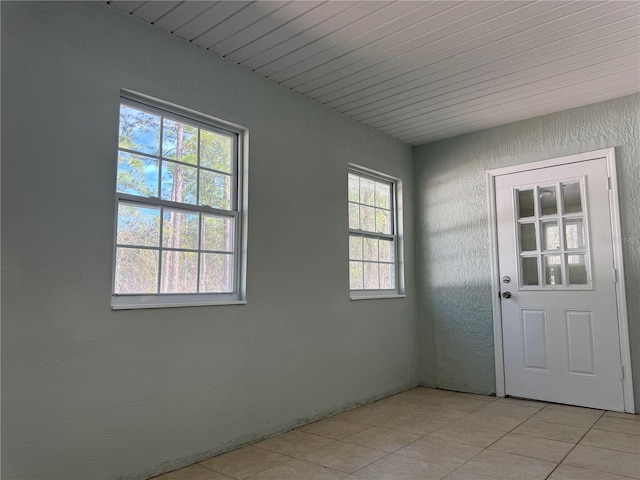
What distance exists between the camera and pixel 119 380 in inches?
98.7

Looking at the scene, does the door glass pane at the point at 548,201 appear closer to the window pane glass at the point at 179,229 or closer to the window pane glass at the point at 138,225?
the window pane glass at the point at 179,229

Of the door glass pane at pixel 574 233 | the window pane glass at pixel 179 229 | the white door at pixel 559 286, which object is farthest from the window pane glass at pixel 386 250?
the window pane glass at pixel 179 229

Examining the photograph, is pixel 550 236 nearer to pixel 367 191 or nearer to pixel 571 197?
pixel 571 197

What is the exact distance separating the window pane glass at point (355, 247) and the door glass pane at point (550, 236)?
1.70 m

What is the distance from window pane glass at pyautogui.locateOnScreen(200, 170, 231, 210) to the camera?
10.1ft

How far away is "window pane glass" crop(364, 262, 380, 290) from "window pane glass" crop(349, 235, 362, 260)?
16cm

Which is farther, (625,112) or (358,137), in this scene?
(358,137)

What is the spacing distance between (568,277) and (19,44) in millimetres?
4320

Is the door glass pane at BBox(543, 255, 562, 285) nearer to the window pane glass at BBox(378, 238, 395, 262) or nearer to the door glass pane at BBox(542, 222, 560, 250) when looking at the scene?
the door glass pane at BBox(542, 222, 560, 250)

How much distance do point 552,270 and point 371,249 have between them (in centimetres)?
166

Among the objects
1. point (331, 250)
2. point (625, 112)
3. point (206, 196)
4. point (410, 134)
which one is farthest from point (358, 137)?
point (625, 112)

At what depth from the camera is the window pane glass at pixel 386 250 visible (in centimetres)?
471

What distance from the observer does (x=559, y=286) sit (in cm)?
412

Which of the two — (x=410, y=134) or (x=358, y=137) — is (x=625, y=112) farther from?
(x=358, y=137)
